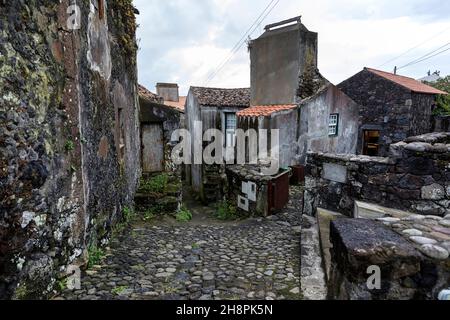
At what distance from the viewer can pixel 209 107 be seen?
47.9 ft

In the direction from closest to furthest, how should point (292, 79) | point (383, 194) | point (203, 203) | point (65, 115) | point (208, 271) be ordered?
point (65, 115) → point (208, 271) → point (383, 194) → point (292, 79) → point (203, 203)

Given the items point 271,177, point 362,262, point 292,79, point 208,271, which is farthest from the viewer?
point 292,79

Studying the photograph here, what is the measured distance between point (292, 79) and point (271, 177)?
5.80m

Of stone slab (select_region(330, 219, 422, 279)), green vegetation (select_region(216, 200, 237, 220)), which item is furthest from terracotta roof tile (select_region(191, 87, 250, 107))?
stone slab (select_region(330, 219, 422, 279))

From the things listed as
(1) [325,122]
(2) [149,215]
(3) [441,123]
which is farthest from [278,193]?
(3) [441,123]

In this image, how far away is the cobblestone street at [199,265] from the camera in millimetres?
3508

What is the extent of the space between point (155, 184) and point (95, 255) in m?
4.15

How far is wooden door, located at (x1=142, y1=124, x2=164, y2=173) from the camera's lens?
921cm

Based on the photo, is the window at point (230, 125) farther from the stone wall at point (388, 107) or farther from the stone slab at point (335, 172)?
the stone slab at point (335, 172)

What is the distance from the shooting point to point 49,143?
3.12m

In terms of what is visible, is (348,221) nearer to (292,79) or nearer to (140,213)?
(140,213)

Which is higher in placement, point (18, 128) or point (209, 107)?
point (209, 107)

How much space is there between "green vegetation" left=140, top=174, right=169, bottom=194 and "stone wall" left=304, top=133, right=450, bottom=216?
4346mm
